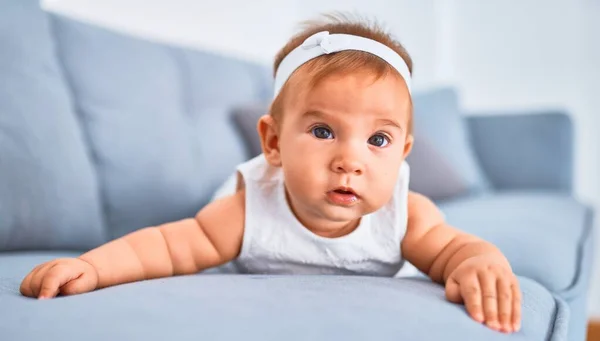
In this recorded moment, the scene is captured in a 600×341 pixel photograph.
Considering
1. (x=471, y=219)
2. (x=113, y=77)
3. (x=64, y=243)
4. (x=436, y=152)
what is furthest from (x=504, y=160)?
(x=64, y=243)

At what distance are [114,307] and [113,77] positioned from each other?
97 centimetres

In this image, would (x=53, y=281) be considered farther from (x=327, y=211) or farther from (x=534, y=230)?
(x=534, y=230)

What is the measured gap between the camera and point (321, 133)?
Answer: 1.00 metres

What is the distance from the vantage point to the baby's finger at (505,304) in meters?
0.76

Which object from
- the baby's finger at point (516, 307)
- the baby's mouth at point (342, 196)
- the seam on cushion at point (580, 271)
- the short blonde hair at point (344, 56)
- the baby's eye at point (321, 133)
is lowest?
the seam on cushion at point (580, 271)

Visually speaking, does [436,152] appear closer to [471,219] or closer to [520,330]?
[471,219]

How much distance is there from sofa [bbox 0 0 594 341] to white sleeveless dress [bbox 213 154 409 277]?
0.08 metres

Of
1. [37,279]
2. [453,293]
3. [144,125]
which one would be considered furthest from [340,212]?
[144,125]

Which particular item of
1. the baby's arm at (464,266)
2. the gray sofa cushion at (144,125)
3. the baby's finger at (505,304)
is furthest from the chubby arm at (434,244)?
the gray sofa cushion at (144,125)

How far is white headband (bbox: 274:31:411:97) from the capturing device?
1.04m

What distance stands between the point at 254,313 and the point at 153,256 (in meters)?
0.37

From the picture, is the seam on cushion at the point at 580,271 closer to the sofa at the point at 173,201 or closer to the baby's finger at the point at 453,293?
the sofa at the point at 173,201

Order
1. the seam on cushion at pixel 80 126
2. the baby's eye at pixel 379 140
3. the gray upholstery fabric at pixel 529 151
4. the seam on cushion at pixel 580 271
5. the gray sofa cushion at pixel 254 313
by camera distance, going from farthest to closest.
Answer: the gray upholstery fabric at pixel 529 151 < the seam on cushion at pixel 80 126 < the seam on cushion at pixel 580 271 < the baby's eye at pixel 379 140 < the gray sofa cushion at pixel 254 313

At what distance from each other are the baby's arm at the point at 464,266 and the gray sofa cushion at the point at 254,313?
1.1 inches
